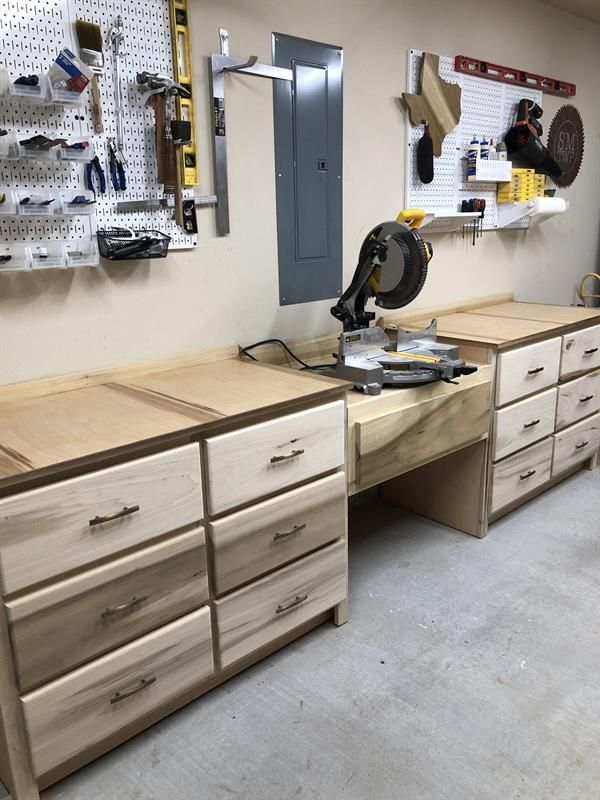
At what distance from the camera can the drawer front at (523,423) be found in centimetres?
271

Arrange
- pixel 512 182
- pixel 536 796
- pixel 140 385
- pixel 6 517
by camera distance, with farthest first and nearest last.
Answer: pixel 512 182, pixel 140 385, pixel 536 796, pixel 6 517

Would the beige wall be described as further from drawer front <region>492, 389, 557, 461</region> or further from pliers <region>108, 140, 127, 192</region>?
drawer front <region>492, 389, 557, 461</region>

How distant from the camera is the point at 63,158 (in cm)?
183

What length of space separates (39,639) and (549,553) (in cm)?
203

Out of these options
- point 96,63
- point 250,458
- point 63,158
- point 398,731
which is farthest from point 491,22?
point 398,731

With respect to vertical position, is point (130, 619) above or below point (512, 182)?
below

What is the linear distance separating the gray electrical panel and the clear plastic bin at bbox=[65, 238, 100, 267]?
0.77 metres

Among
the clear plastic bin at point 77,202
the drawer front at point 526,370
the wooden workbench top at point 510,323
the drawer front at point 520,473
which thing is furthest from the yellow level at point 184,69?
the drawer front at point 520,473

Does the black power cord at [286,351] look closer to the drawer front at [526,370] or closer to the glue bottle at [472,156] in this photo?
the drawer front at [526,370]

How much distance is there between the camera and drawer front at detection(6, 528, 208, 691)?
144 centimetres

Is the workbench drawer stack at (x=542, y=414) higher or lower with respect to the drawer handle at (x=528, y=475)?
higher

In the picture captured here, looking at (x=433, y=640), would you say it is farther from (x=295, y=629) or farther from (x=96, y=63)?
(x=96, y=63)

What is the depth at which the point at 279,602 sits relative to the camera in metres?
1.96

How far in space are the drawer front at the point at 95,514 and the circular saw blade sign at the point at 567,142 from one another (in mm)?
3186
